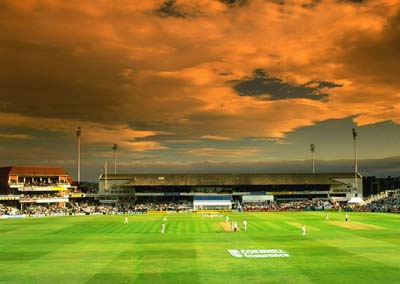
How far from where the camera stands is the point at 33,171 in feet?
386

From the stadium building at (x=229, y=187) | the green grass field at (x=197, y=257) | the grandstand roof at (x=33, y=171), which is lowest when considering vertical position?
the green grass field at (x=197, y=257)

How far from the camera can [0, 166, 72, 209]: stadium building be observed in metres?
104

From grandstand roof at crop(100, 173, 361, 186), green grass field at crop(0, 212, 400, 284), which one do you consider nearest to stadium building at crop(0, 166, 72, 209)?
grandstand roof at crop(100, 173, 361, 186)

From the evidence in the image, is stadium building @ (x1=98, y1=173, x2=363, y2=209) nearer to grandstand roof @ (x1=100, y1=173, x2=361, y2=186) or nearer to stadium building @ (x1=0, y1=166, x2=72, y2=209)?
grandstand roof @ (x1=100, y1=173, x2=361, y2=186)

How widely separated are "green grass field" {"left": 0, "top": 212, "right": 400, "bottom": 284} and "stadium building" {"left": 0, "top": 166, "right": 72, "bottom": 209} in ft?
199

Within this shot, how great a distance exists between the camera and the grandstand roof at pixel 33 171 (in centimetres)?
11325

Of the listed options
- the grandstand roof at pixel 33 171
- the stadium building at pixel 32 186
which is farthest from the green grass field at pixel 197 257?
the grandstand roof at pixel 33 171

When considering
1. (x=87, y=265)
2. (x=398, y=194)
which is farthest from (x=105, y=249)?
(x=398, y=194)

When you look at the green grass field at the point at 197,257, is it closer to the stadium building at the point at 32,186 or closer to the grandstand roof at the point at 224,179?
the stadium building at the point at 32,186

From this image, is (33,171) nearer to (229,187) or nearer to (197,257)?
(229,187)

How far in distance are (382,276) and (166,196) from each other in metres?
102

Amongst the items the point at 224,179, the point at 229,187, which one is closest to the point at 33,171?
the point at 224,179

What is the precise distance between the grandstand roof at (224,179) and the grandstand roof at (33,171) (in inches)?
504

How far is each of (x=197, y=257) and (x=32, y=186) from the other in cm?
8871
